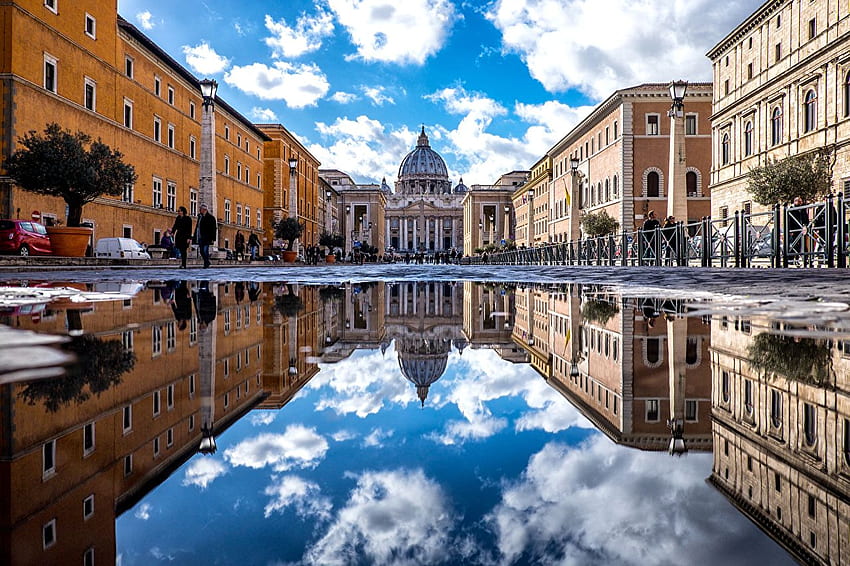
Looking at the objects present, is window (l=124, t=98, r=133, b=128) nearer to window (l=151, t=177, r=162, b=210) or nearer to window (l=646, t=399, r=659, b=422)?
window (l=151, t=177, r=162, b=210)

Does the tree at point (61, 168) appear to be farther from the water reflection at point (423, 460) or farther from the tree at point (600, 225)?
the tree at point (600, 225)

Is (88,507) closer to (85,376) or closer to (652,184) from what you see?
(85,376)

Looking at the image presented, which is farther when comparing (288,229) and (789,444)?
(288,229)

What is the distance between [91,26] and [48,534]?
29.8 metres

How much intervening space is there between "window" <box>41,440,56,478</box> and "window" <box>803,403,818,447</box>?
1.15m

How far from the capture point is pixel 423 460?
99cm

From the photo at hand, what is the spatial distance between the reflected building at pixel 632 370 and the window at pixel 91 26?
2750cm

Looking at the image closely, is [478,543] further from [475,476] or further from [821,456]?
[821,456]

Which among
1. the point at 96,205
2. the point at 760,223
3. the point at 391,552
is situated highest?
the point at 96,205

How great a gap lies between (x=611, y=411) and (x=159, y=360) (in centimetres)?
128

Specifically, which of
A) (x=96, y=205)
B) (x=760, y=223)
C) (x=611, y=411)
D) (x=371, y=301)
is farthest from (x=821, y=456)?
(x=96, y=205)

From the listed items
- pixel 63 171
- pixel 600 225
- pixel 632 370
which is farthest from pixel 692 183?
pixel 632 370

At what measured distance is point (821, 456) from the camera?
0.99m

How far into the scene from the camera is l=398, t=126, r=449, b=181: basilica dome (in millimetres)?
150375
